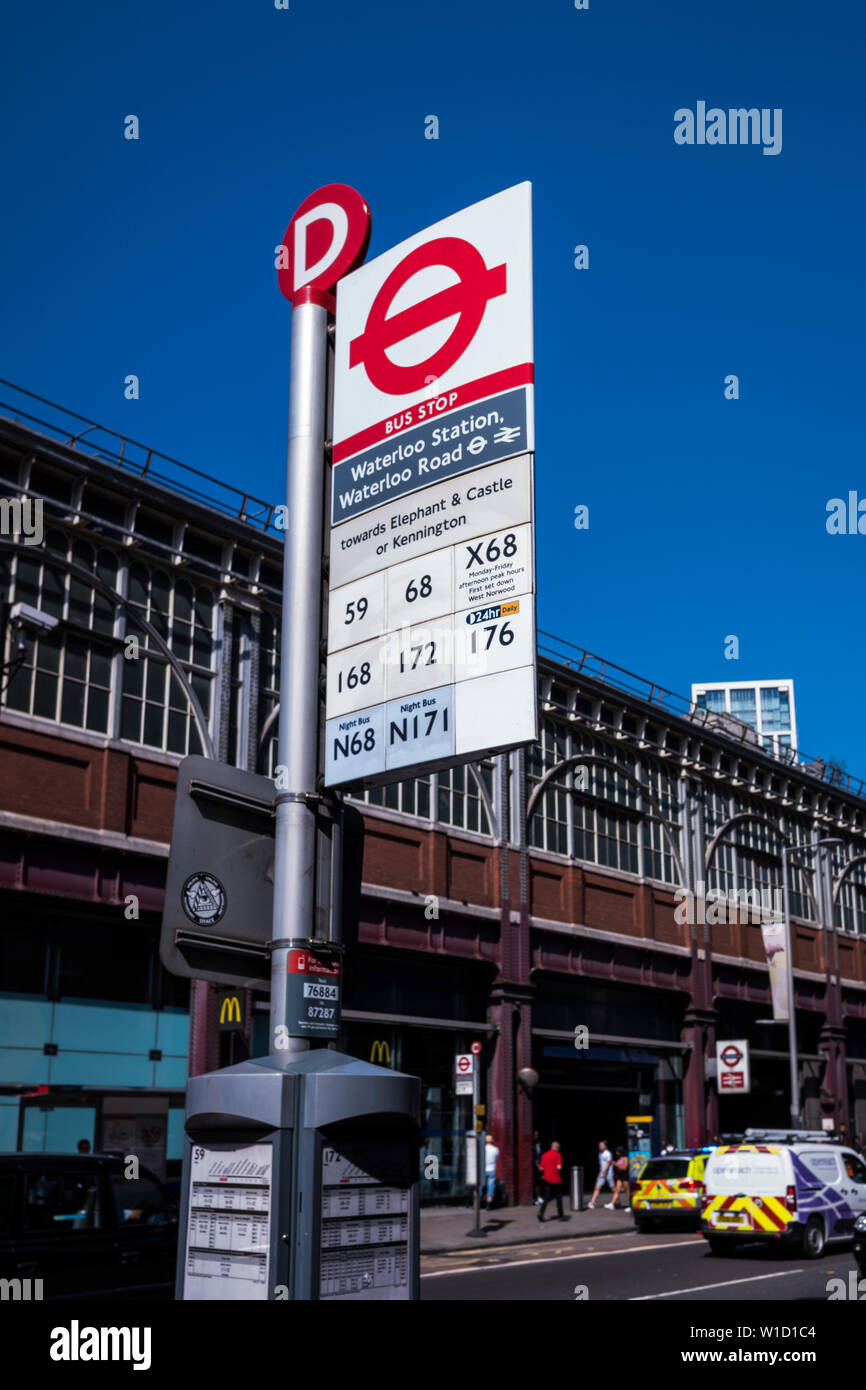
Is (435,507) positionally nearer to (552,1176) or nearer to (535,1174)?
(552,1176)

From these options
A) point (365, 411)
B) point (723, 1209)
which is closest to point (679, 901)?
point (723, 1209)

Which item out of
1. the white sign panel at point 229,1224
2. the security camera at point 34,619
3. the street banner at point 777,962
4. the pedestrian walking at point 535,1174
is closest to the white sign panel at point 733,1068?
the pedestrian walking at point 535,1174

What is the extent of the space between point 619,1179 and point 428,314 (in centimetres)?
3071

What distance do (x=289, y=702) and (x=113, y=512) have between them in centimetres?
2005

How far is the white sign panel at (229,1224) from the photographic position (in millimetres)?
5617

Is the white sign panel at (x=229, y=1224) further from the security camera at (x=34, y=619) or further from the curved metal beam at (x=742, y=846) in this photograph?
the curved metal beam at (x=742, y=846)

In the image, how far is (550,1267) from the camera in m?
20.3

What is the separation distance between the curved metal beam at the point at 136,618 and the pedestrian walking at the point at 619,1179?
15.1 metres

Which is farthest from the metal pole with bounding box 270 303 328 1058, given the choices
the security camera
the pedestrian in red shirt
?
the pedestrian in red shirt

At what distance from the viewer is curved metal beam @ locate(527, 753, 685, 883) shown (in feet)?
115

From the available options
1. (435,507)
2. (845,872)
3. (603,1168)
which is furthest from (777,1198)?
(845,872)

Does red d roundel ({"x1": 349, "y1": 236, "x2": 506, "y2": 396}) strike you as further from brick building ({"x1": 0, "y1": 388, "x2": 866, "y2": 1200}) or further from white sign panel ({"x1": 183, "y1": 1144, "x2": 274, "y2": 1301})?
brick building ({"x1": 0, "y1": 388, "x2": 866, "y2": 1200})
